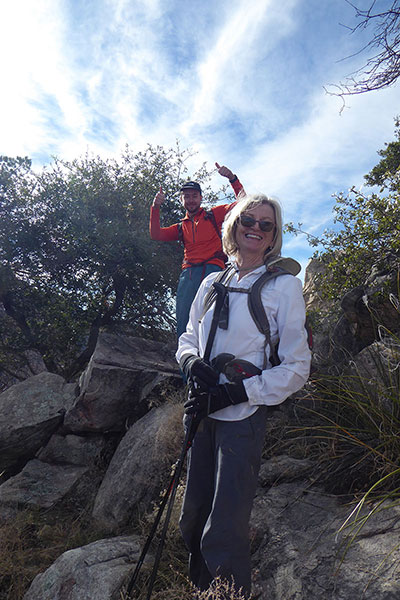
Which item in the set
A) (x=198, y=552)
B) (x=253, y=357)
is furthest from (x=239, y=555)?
(x=253, y=357)

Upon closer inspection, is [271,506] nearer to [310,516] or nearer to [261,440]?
[310,516]

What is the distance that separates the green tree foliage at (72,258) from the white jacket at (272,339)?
18.8ft

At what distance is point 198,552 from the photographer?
282 cm

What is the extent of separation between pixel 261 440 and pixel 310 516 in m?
1.17

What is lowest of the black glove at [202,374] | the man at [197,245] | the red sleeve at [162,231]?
the black glove at [202,374]

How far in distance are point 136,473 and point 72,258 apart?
4840 millimetres

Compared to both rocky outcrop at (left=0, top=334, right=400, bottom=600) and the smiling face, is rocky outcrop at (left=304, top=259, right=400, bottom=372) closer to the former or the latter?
rocky outcrop at (left=0, top=334, right=400, bottom=600)

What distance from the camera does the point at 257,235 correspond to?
2986 mm

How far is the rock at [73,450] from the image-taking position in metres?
6.11

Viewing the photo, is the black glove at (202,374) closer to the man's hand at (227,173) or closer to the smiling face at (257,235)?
the smiling face at (257,235)

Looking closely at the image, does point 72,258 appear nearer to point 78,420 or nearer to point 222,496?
point 78,420

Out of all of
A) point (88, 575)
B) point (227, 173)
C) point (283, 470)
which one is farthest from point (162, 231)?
point (88, 575)

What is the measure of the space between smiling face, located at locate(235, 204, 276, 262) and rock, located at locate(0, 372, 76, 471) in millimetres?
4593

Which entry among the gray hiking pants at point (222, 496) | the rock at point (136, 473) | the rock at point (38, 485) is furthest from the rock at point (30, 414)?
the gray hiking pants at point (222, 496)
